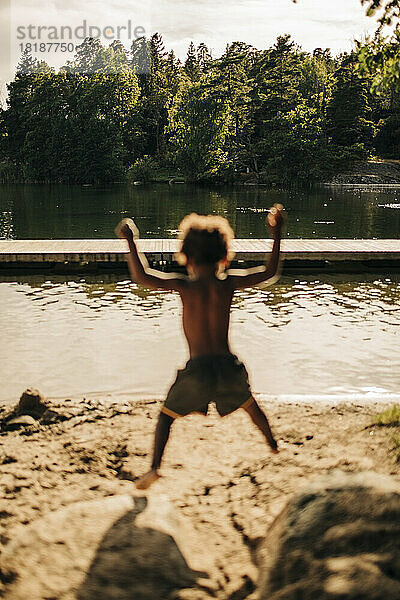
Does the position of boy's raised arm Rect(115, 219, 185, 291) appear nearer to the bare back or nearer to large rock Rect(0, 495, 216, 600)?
the bare back

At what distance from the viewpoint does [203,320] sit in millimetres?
3596

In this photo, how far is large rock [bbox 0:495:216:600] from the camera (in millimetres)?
2609

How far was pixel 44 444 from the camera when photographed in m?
4.90

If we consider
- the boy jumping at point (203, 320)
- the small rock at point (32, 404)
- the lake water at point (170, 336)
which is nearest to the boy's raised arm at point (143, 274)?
the boy jumping at point (203, 320)

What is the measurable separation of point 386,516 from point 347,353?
6587 millimetres

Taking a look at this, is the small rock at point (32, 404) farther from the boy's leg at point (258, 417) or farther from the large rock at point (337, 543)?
the large rock at point (337, 543)

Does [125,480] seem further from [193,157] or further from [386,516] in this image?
[193,157]

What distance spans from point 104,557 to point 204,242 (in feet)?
5.79

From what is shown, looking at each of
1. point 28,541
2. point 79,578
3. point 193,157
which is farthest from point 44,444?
point 193,157

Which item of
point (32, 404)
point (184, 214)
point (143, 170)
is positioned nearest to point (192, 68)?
point (143, 170)

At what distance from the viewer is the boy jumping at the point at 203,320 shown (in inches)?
139

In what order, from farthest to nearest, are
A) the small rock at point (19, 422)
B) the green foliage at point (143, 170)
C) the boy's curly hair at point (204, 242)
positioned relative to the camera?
the green foliage at point (143, 170) → the small rock at point (19, 422) → the boy's curly hair at point (204, 242)

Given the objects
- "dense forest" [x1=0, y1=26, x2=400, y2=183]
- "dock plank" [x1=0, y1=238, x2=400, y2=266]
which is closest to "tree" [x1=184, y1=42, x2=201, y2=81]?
"dense forest" [x1=0, y1=26, x2=400, y2=183]

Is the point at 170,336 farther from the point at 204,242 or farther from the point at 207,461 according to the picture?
the point at 204,242
